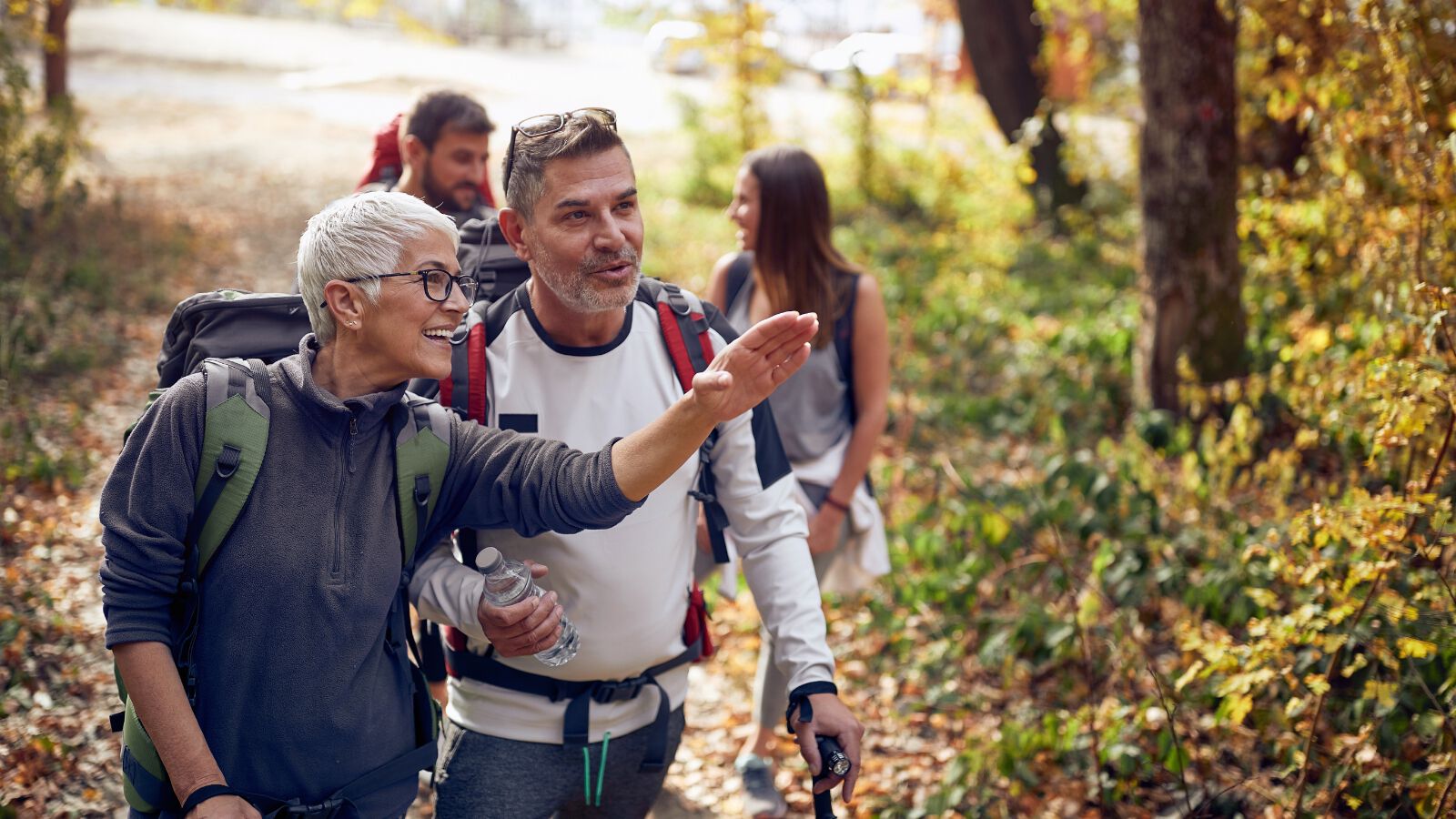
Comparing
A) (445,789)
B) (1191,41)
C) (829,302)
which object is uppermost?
(1191,41)

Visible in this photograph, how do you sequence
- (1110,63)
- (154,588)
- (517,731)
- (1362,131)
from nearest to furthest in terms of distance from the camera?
(154,588) < (517,731) < (1362,131) < (1110,63)

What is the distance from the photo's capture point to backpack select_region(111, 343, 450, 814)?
1.90m

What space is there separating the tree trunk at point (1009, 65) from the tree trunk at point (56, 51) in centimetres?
893

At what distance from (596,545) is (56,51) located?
40.2 ft

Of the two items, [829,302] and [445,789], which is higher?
[829,302]

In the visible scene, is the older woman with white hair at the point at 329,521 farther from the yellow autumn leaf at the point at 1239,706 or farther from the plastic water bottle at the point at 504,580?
the yellow autumn leaf at the point at 1239,706

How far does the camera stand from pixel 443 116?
14.4 ft

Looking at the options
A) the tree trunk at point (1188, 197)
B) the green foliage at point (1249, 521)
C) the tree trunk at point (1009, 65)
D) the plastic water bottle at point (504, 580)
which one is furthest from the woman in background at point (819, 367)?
the tree trunk at point (1009, 65)

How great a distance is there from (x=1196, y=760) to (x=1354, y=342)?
3.30 metres

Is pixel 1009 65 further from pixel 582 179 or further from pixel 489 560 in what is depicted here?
pixel 489 560

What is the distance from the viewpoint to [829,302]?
3.91 meters

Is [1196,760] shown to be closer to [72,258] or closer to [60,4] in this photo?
[72,258]

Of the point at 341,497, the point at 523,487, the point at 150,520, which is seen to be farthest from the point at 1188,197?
the point at 150,520

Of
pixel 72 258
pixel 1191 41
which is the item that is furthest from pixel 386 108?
pixel 1191 41
